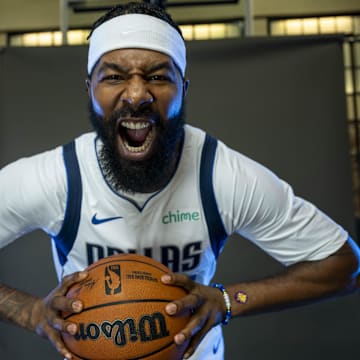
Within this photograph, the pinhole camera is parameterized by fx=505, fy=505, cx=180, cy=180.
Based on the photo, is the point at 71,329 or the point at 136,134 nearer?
the point at 71,329

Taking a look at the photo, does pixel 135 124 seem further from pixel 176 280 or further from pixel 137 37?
pixel 176 280

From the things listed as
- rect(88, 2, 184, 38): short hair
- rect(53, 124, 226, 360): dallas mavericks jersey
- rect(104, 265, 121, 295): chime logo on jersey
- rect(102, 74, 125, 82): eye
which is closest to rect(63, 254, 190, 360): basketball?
rect(104, 265, 121, 295): chime logo on jersey

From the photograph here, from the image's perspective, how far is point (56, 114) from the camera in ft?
8.43

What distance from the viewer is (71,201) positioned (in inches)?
52.3

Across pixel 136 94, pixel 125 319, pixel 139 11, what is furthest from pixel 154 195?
pixel 139 11

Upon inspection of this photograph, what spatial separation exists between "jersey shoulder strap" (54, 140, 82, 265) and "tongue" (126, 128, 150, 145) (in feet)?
0.53

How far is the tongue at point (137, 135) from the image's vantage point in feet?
4.24

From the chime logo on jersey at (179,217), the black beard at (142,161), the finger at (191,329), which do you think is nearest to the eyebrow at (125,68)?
the black beard at (142,161)

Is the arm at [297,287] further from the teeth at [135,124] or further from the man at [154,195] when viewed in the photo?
the teeth at [135,124]

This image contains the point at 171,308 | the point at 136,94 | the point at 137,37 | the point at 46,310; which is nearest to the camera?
the point at 171,308

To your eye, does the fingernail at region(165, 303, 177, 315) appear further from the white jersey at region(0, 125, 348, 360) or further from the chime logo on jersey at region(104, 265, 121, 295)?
the white jersey at region(0, 125, 348, 360)

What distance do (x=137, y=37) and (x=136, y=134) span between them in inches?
10.0

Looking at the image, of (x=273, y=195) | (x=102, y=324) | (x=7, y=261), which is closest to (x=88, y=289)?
(x=102, y=324)

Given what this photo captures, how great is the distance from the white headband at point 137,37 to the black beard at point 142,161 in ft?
0.54
